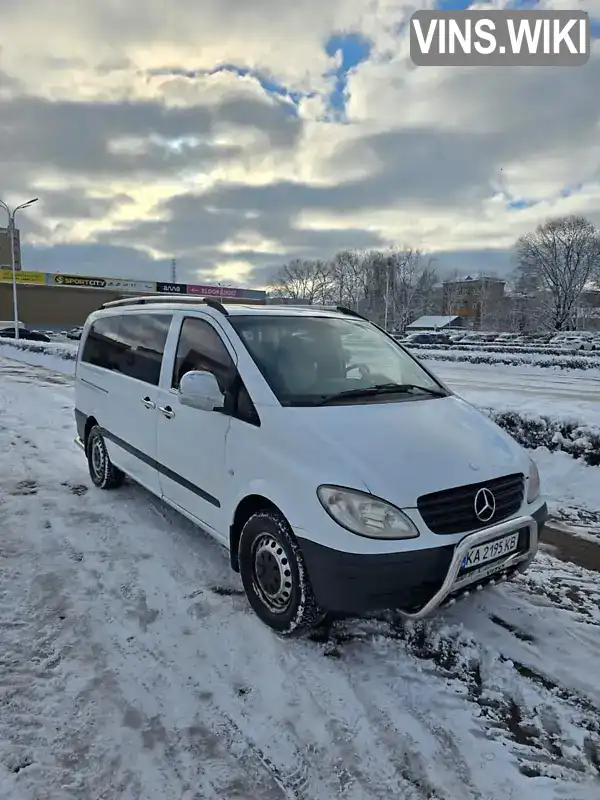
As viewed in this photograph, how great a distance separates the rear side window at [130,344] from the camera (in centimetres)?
433

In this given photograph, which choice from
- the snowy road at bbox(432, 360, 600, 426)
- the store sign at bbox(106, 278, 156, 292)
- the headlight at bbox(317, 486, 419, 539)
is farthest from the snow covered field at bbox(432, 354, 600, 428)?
the store sign at bbox(106, 278, 156, 292)

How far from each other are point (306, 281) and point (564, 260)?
143 feet

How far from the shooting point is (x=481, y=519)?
2.79 m

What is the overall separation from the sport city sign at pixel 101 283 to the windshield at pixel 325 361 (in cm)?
7207

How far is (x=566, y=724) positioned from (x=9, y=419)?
9.43 m

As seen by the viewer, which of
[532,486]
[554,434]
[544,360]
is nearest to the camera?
[532,486]

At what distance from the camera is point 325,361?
370cm

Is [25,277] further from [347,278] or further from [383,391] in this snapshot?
[383,391]

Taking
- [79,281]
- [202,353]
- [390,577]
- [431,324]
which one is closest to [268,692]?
[390,577]

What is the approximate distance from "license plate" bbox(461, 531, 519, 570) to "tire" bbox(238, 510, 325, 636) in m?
0.83

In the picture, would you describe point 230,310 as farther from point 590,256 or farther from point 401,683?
point 590,256

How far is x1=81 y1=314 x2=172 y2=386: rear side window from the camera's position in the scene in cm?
433

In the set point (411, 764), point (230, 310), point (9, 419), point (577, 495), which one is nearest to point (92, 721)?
point (411, 764)

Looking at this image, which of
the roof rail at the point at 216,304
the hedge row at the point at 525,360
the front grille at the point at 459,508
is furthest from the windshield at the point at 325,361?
the hedge row at the point at 525,360
